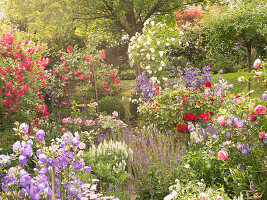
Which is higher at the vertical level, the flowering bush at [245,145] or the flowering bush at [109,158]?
the flowering bush at [245,145]

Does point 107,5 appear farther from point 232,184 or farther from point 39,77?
point 232,184

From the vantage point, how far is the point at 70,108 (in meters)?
7.31

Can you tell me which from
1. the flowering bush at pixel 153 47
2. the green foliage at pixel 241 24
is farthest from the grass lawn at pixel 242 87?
the flowering bush at pixel 153 47

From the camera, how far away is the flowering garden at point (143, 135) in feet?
6.16

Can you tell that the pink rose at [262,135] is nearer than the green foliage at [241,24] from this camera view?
Yes

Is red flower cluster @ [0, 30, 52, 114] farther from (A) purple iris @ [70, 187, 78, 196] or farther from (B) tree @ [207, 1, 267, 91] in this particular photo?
(B) tree @ [207, 1, 267, 91]

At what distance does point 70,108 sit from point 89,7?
441cm

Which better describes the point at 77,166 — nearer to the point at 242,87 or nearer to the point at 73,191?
the point at 73,191

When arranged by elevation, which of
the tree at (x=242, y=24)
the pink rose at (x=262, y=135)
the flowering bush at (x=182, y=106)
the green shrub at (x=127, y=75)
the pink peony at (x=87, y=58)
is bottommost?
the green shrub at (x=127, y=75)

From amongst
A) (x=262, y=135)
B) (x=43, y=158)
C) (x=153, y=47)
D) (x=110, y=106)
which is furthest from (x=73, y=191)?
(x=110, y=106)

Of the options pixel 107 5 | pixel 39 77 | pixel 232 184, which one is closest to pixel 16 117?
pixel 39 77

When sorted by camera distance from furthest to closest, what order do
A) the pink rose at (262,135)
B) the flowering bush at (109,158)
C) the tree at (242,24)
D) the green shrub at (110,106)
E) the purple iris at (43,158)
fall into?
the green shrub at (110,106)
the tree at (242,24)
the flowering bush at (109,158)
the pink rose at (262,135)
the purple iris at (43,158)

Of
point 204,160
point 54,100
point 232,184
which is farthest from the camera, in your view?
point 54,100

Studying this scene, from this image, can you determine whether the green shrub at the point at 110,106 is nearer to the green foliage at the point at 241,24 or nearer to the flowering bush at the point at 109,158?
the green foliage at the point at 241,24
